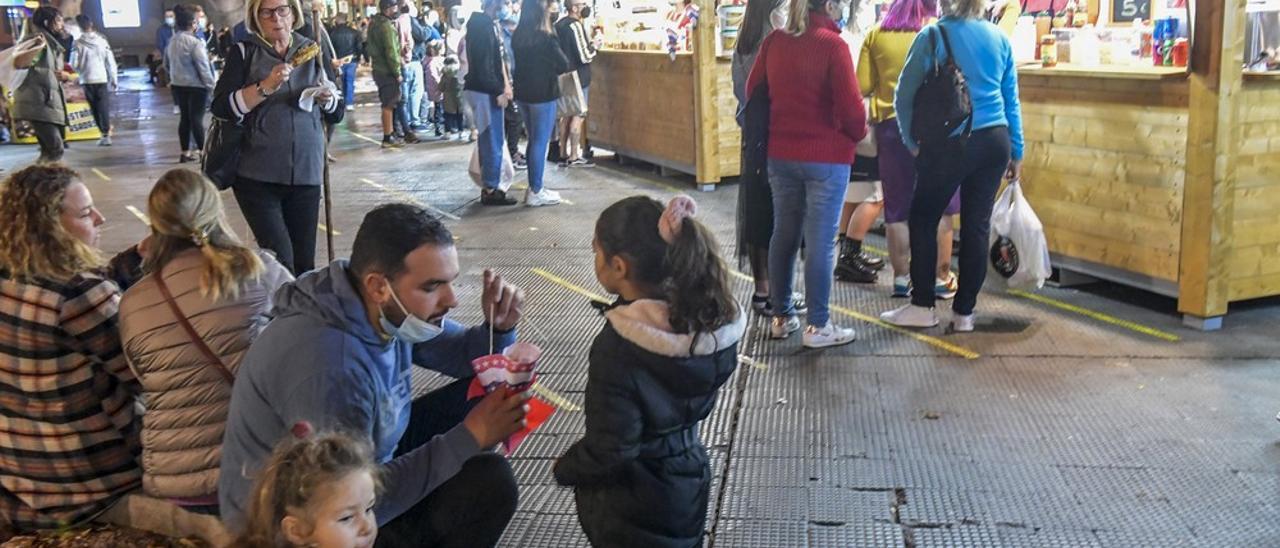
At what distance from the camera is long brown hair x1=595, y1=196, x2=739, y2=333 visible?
9.57 ft

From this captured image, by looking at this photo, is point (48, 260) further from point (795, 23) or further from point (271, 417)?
point (795, 23)

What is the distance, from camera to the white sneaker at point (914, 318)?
6047 millimetres

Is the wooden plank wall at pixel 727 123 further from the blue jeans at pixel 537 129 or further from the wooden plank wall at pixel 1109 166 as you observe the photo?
the wooden plank wall at pixel 1109 166

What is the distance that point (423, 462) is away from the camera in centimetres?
282

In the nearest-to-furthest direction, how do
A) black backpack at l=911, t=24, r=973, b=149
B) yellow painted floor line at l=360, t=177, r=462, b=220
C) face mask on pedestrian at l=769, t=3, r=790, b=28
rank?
black backpack at l=911, t=24, r=973, b=149, face mask on pedestrian at l=769, t=3, r=790, b=28, yellow painted floor line at l=360, t=177, r=462, b=220

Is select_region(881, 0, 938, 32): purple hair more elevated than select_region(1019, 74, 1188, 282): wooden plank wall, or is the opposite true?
select_region(881, 0, 938, 32): purple hair

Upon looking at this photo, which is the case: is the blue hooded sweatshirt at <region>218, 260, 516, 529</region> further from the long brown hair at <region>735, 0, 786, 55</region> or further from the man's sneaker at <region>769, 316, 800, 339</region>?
the long brown hair at <region>735, 0, 786, 55</region>

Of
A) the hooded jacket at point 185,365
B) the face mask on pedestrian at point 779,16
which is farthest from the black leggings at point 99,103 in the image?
the hooded jacket at point 185,365

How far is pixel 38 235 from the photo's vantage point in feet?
11.2

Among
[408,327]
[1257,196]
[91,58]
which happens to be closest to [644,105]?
[1257,196]

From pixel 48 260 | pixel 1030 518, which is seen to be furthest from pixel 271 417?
pixel 1030 518

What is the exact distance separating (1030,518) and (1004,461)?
0.50 m

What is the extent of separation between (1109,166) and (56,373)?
16.8 ft

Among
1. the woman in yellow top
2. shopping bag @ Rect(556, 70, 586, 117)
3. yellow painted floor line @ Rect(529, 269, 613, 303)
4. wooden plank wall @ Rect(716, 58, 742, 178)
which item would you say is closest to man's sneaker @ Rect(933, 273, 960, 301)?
the woman in yellow top
